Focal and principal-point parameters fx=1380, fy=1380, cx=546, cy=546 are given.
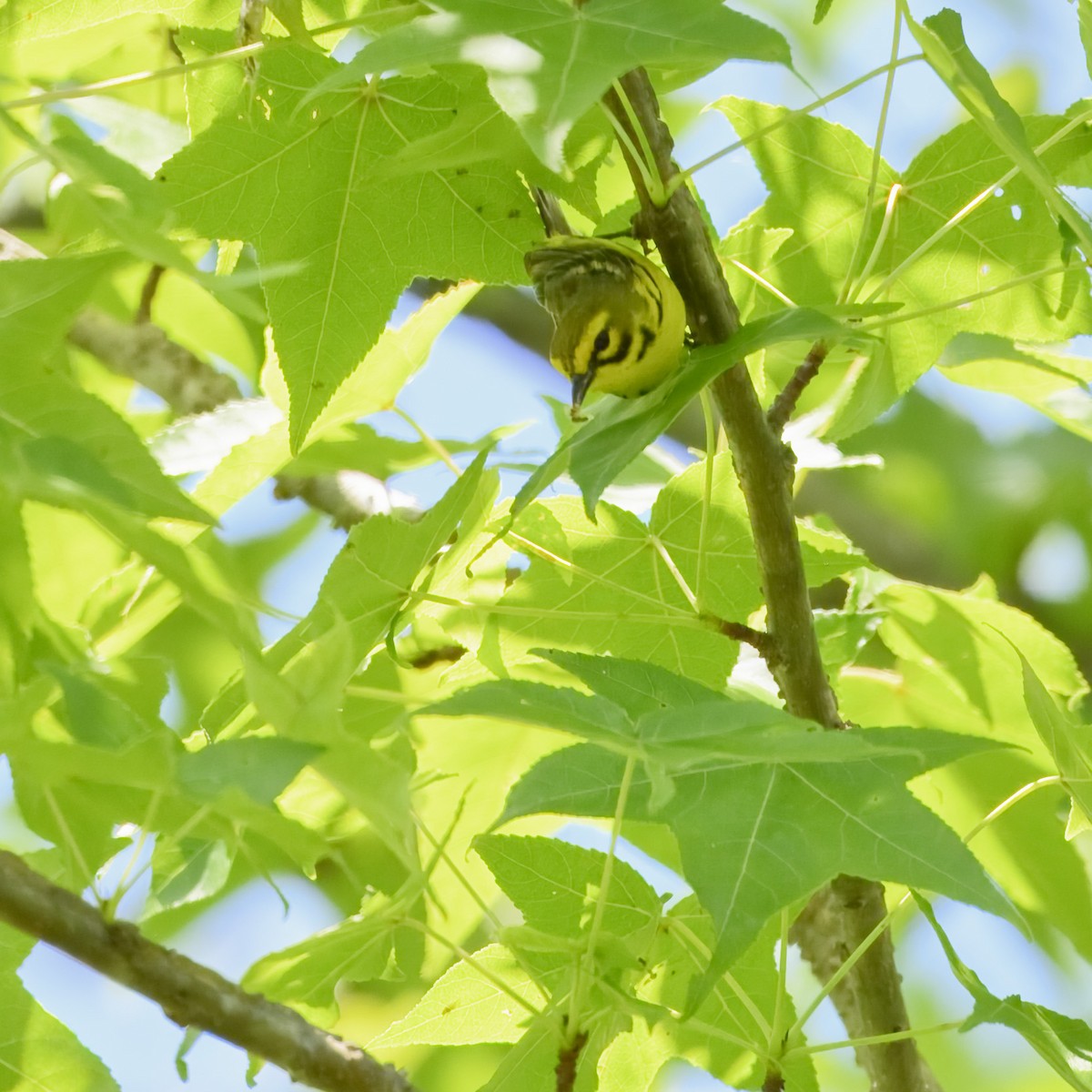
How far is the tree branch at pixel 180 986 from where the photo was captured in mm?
913

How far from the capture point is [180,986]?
0.94m

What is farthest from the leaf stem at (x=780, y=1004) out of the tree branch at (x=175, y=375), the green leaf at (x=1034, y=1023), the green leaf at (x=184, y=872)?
the tree branch at (x=175, y=375)

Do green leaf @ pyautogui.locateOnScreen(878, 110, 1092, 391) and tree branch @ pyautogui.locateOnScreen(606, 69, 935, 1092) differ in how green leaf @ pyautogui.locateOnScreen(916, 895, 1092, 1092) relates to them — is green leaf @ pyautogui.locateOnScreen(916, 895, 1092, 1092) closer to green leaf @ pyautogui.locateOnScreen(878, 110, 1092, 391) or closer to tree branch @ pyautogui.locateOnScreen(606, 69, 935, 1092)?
tree branch @ pyautogui.locateOnScreen(606, 69, 935, 1092)

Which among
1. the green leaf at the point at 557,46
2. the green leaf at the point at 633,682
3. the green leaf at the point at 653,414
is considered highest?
the green leaf at the point at 557,46

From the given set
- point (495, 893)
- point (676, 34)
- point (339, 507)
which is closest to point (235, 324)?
point (339, 507)

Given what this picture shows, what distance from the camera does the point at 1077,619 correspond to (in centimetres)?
335

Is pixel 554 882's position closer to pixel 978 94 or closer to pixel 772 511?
pixel 772 511

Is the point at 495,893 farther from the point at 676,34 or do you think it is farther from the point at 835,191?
the point at 676,34

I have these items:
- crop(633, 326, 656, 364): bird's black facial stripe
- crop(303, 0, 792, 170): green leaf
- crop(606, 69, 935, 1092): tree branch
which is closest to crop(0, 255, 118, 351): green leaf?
crop(303, 0, 792, 170): green leaf

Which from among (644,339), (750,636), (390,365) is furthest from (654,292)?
(750,636)

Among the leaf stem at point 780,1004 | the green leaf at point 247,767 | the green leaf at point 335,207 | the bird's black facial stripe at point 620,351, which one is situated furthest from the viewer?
the bird's black facial stripe at point 620,351

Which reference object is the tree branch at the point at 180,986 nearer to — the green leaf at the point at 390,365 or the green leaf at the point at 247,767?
the green leaf at the point at 247,767

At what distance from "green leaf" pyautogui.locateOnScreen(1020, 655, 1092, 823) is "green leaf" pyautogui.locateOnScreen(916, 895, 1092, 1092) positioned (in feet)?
0.72

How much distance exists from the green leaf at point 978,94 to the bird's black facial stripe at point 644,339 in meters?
0.58
